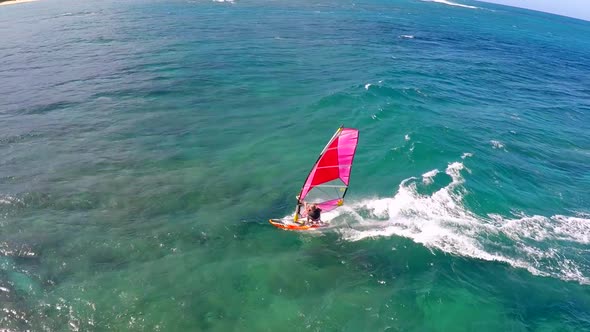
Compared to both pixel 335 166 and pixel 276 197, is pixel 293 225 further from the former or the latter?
pixel 335 166

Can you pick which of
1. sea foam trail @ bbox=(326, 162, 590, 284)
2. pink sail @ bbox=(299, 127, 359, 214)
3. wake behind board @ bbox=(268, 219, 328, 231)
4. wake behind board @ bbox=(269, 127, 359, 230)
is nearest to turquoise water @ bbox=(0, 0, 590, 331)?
sea foam trail @ bbox=(326, 162, 590, 284)

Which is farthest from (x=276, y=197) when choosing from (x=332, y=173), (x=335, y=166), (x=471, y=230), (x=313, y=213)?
(x=471, y=230)

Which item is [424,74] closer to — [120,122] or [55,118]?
[120,122]

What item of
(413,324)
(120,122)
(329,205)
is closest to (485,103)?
(329,205)

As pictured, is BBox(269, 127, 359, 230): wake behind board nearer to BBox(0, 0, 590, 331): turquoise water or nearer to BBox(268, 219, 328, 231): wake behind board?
BBox(268, 219, 328, 231): wake behind board

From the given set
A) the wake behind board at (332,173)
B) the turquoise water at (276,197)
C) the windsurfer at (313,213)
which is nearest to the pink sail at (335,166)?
the wake behind board at (332,173)
